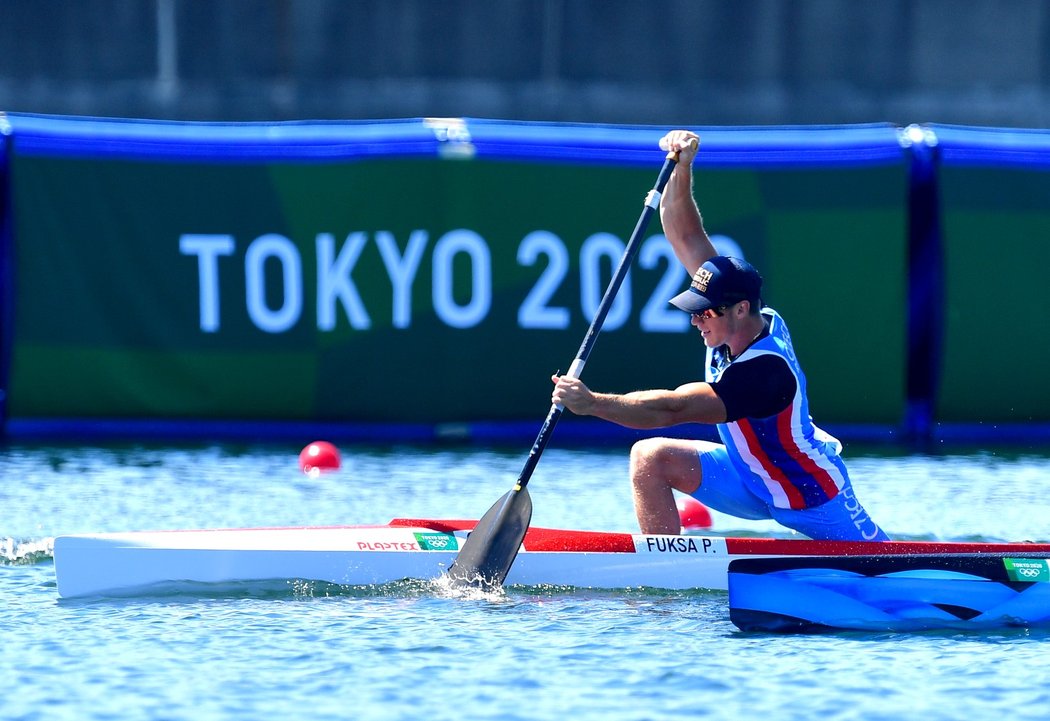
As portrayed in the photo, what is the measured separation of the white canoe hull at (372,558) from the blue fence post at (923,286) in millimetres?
4485

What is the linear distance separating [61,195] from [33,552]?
374cm

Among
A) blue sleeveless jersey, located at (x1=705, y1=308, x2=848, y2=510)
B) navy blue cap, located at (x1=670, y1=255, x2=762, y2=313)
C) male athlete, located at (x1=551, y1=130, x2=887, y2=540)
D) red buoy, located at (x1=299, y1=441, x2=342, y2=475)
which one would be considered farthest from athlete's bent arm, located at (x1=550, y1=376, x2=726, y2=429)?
red buoy, located at (x1=299, y1=441, x2=342, y2=475)

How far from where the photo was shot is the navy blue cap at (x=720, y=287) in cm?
651

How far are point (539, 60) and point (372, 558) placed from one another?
930 centimetres

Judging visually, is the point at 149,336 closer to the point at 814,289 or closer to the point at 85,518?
the point at 85,518

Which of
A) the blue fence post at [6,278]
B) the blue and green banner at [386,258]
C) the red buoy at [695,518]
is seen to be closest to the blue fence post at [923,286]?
the blue and green banner at [386,258]

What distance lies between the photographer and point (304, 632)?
6.25m

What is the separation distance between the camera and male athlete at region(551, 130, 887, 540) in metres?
6.42

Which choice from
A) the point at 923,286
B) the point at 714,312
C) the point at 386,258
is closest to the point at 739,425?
the point at 714,312

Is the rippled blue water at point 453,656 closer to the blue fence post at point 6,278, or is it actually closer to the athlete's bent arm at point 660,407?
the athlete's bent arm at point 660,407

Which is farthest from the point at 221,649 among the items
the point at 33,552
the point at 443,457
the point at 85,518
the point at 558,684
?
the point at 443,457

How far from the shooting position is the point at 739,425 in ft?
21.8

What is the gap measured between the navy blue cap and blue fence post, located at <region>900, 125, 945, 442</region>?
477 centimetres

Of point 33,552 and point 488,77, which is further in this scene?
point 488,77
